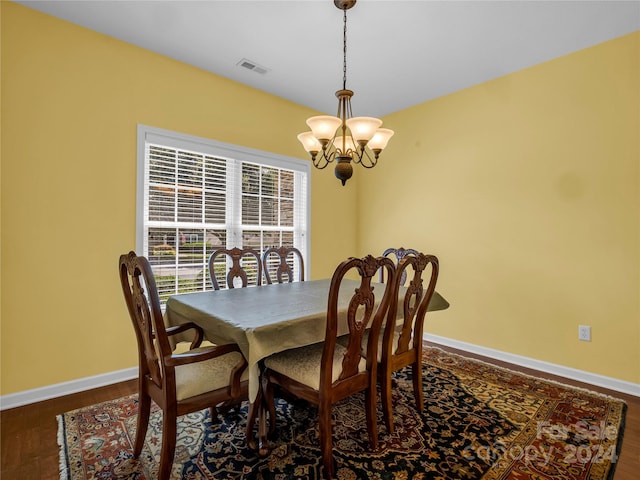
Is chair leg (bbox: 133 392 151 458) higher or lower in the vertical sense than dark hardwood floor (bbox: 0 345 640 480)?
higher

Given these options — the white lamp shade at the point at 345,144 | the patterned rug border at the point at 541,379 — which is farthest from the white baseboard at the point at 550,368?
the white lamp shade at the point at 345,144

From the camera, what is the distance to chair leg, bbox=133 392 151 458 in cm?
174

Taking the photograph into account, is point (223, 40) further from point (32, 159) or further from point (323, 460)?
point (323, 460)

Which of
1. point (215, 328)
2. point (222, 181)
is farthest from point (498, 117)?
point (215, 328)

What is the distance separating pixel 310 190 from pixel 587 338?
305 cm

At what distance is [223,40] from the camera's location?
2799 mm

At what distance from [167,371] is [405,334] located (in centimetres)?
132

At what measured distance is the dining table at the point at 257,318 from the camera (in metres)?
1.56

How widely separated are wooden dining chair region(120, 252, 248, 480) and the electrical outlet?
2.79 m

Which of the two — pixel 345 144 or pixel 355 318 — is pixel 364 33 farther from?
pixel 355 318

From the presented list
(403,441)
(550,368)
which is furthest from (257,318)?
(550,368)

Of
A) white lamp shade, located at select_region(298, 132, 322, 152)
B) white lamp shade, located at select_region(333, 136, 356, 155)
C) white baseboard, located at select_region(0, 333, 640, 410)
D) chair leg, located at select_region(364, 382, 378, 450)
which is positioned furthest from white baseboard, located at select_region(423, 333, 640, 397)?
white lamp shade, located at select_region(298, 132, 322, 152)

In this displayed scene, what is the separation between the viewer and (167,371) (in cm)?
150

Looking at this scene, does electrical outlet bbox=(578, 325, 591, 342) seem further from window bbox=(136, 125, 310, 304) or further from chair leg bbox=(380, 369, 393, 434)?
window bbox=(136, 125, 310, 304)
